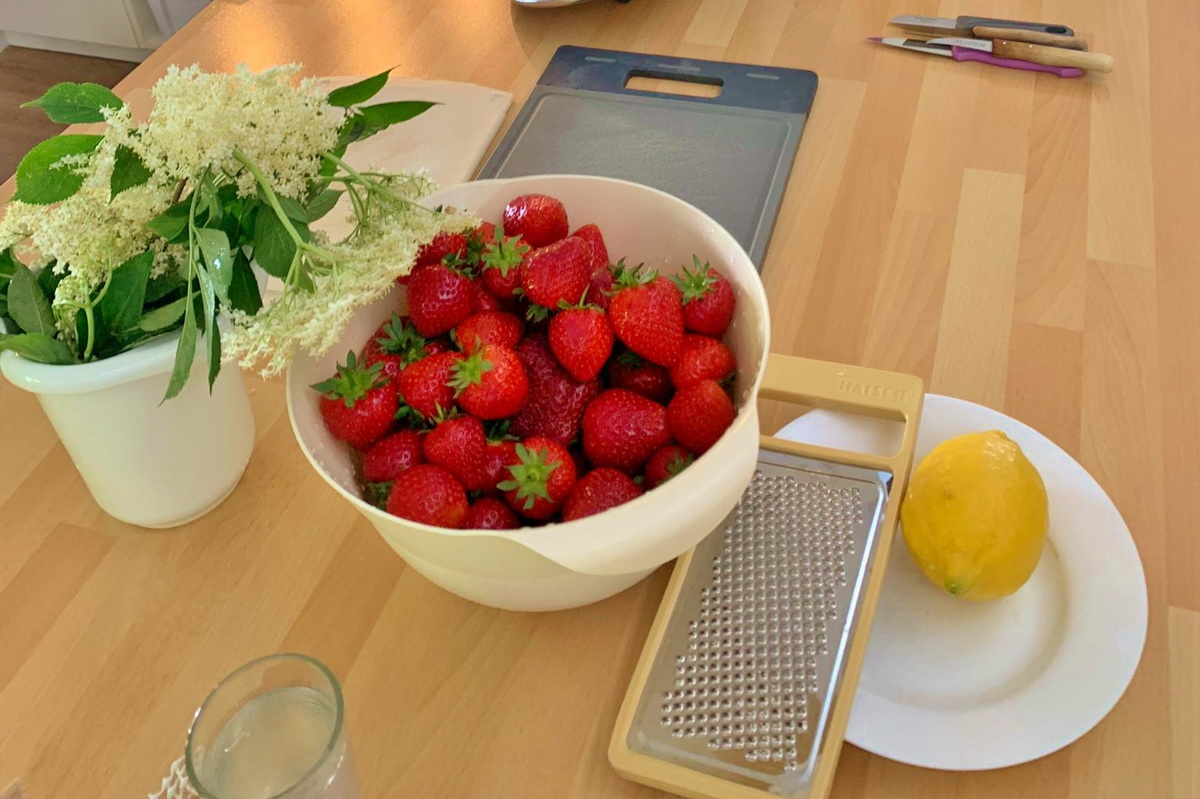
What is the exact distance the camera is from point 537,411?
675 mm

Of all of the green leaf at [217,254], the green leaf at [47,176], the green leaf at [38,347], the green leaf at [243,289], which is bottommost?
the green leaf at [38,347]

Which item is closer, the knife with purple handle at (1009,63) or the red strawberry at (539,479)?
the red strawberry at (539,479)

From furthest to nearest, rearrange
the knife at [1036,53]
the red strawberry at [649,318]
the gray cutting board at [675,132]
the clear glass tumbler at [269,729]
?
the knife at [1036,53] → the gray cutting board at [675,132] → the red strawberry at [649,318] → the clear glass tumbler at [269,729]

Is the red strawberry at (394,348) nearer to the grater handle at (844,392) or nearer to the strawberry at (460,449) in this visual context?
the strawberry at (460,449)

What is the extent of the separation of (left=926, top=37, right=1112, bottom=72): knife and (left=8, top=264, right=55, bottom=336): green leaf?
1.03 m

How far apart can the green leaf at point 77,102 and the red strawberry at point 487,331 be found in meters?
0.25

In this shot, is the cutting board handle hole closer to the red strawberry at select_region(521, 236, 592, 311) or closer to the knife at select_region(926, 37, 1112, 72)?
the knife at select_region(926, 37, 1112, 72)

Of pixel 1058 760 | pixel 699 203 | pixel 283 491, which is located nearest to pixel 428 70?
pixel 699 203

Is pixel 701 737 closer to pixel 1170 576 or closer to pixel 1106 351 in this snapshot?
pixel 1170 576

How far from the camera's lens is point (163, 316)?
0.63 metres

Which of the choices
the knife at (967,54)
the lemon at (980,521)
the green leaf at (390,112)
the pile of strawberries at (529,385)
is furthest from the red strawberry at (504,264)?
the knife at (967,54)

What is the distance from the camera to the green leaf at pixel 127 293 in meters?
0.62

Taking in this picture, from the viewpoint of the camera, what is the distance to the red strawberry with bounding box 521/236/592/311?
2.20 feet

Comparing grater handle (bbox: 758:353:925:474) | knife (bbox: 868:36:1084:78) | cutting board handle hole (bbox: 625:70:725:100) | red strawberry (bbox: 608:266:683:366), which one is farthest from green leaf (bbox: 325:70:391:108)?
knife (bbox: 868:36:1084:78)
